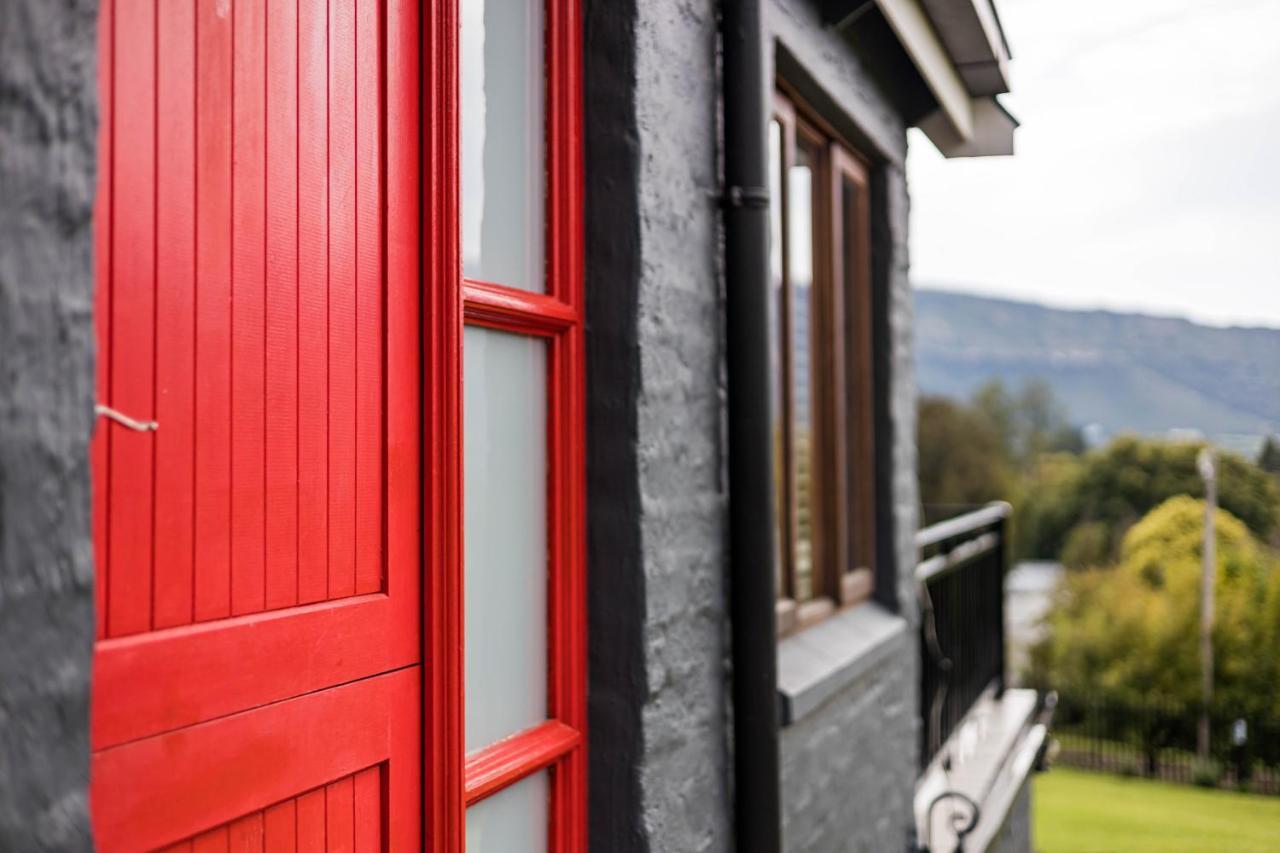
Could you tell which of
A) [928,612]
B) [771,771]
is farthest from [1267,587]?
[771,771]

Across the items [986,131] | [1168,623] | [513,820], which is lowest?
[1168,623]

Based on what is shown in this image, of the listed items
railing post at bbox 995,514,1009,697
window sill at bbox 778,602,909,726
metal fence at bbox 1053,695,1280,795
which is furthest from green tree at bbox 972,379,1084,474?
window sill at bbox 778,602,909,726

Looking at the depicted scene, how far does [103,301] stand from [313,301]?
346 mm

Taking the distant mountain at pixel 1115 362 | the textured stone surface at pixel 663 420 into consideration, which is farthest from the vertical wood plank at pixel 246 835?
the distant mountain at pixel 1115 362

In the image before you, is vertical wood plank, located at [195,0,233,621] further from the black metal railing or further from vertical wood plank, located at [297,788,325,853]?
the black metal railing

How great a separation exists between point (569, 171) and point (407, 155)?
1.92 ft

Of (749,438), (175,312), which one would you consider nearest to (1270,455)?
(749,438)

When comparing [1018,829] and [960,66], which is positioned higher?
[960,66]

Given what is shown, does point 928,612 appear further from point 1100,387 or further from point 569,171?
point 1100,387

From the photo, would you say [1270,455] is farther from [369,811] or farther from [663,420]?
[369,811]

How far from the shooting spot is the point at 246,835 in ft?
4.75

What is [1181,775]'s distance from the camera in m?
25.5

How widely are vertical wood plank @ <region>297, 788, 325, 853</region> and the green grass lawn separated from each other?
16826mm

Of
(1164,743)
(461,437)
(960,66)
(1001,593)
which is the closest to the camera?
(461,437)
